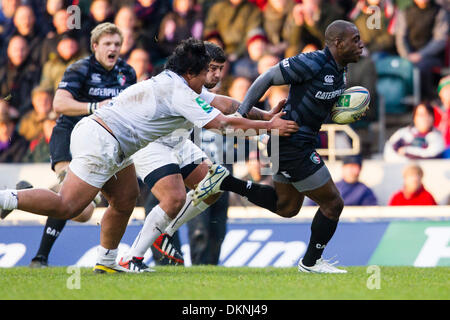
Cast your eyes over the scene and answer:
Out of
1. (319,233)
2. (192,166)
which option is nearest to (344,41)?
(319,233)

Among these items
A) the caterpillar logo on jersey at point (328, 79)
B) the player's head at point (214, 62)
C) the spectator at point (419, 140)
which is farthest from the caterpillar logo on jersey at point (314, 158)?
the spectator at point (419, 140)

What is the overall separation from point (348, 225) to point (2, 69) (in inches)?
269

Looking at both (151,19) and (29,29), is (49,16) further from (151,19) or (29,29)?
(151,19)

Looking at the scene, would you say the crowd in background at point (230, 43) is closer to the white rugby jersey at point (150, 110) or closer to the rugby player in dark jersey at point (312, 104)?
the rugby player in dark jersey at point (312, 104)

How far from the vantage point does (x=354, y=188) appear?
11141mm

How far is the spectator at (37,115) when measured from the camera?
1294 cm

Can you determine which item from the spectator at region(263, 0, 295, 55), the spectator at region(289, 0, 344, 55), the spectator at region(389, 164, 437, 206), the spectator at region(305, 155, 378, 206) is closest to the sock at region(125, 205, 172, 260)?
the spectator at region(305, 155, 378, 206)

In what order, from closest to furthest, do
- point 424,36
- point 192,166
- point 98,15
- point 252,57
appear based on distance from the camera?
point 192,166 < point 252,57 < point 424,36 < point 98,15

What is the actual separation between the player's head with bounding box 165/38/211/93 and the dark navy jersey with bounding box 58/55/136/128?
83.1 inches

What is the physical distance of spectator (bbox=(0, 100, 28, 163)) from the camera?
12914mm

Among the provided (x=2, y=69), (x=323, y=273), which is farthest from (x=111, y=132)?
(x=2, y=69)

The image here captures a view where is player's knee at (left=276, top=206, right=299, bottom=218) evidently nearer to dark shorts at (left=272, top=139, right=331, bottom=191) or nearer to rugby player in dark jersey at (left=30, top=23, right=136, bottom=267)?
dark shorts at (left=272, top=139, right=331, bottom=191)

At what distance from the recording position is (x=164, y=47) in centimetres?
1365

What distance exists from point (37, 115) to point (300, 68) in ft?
21.5
